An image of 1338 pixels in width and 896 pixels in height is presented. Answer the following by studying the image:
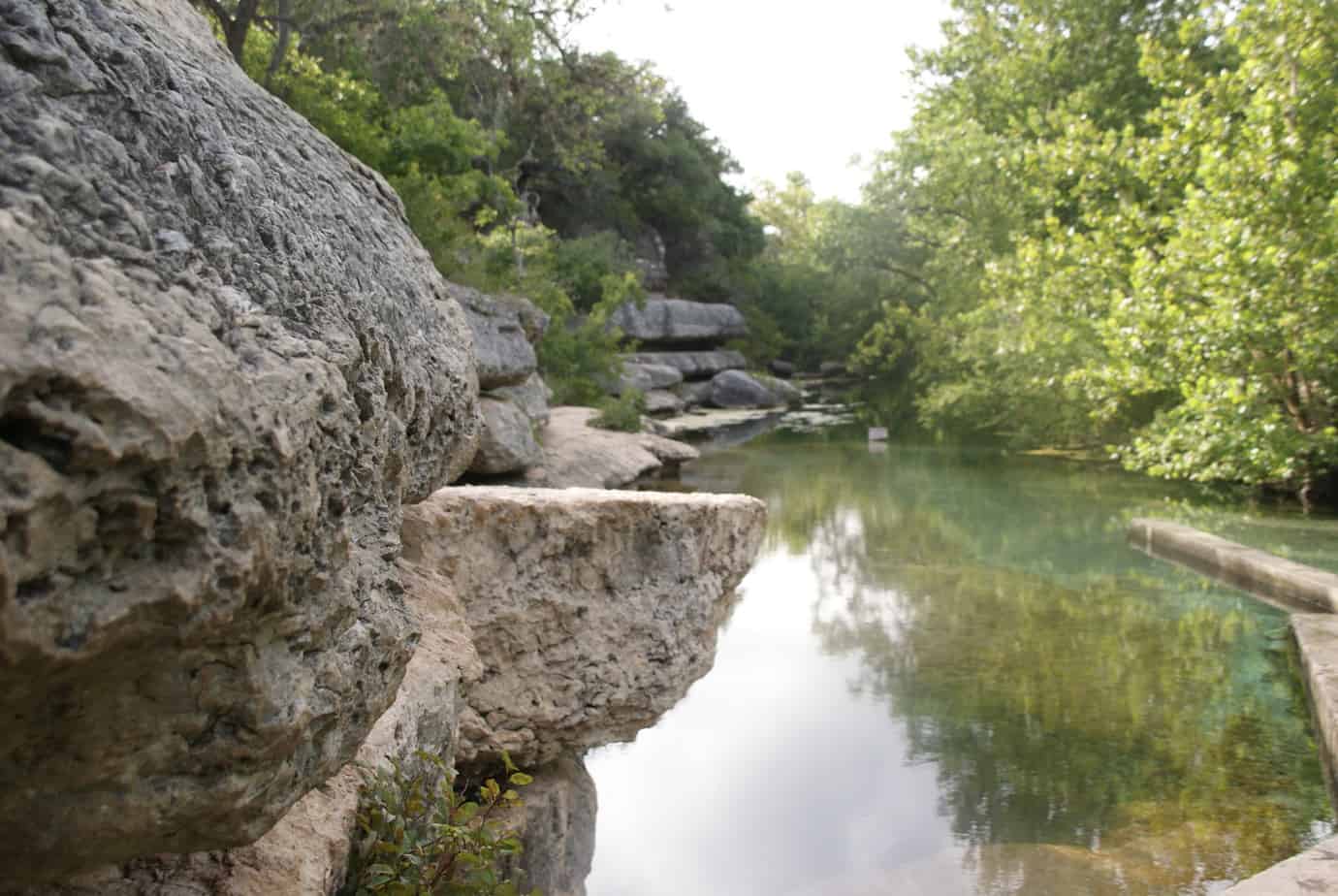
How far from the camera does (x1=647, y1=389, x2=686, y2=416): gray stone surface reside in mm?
24788

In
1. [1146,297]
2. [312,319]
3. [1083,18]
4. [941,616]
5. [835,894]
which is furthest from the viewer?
[1083,18]

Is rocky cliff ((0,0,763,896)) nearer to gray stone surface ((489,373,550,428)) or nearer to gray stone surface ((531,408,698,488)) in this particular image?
gray stone surface ((531,408,698,488))

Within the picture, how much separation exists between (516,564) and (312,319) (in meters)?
1.90

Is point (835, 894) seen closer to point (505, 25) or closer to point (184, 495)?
point (184, 495)

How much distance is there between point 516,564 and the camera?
11.6 feet

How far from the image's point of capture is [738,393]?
Answer: 29.8 metres

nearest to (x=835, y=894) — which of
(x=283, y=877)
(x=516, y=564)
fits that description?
(x=516, y=564)

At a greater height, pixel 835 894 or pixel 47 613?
pixel 47 613

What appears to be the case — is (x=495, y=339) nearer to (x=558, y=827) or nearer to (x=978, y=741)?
(x=978, y=741)

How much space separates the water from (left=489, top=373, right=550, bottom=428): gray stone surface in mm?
3643

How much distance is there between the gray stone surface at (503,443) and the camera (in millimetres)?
10047

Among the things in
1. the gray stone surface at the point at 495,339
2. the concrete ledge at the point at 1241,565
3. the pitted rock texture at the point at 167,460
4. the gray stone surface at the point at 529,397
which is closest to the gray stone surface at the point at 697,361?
the gray stone surface at the point at 529,397

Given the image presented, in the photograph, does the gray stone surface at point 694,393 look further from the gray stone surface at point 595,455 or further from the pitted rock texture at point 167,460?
the pitted rock texture at point 167,460

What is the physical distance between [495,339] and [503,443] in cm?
137
